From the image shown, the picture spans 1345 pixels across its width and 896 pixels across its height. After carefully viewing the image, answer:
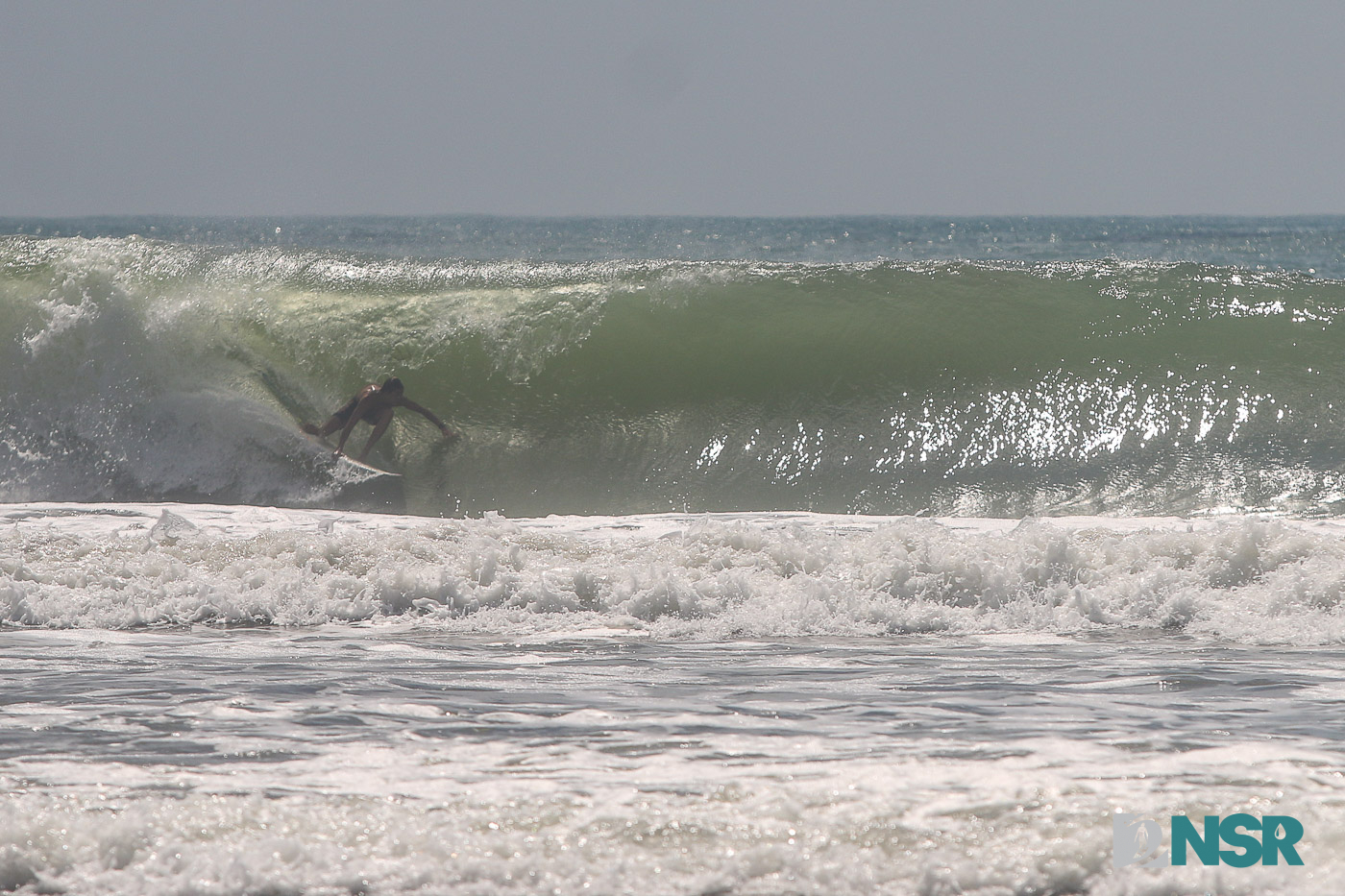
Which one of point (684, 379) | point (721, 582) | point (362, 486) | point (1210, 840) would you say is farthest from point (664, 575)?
point (684, 379)

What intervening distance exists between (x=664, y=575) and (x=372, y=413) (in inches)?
182

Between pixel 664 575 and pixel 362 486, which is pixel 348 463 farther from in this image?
pixel 664 575

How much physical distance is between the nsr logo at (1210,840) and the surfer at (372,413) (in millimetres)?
7378

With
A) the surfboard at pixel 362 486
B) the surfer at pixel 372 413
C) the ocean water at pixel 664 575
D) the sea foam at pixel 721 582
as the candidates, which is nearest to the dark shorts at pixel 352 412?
the surfer at pixel 372 413

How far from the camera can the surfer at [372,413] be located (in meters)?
9.11

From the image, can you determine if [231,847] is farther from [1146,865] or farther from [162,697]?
[1146,865]

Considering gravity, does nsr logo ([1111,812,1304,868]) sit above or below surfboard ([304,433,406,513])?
above

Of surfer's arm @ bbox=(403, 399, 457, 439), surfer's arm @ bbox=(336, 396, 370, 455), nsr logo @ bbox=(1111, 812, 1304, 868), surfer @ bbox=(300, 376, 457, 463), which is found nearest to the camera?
nsr logo @ bbox=(1111, 812, 1304, 868)

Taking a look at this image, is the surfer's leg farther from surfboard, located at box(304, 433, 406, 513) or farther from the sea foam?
the sea foam

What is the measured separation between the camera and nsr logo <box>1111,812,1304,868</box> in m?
2.26

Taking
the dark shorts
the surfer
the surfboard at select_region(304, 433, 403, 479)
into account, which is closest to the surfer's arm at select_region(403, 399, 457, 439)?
the surfer

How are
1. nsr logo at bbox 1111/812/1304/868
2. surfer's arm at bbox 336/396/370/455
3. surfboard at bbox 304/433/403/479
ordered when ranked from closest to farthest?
nsr logo at bbox 1111/812/1304/868 → surfboard at bbox 304/433/403/479 → surfer's arm at bbox 336/396/370/455

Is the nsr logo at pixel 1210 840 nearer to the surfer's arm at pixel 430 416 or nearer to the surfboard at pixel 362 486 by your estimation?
the surfboard at pixel 362 486

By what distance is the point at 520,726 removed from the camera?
323 cm
